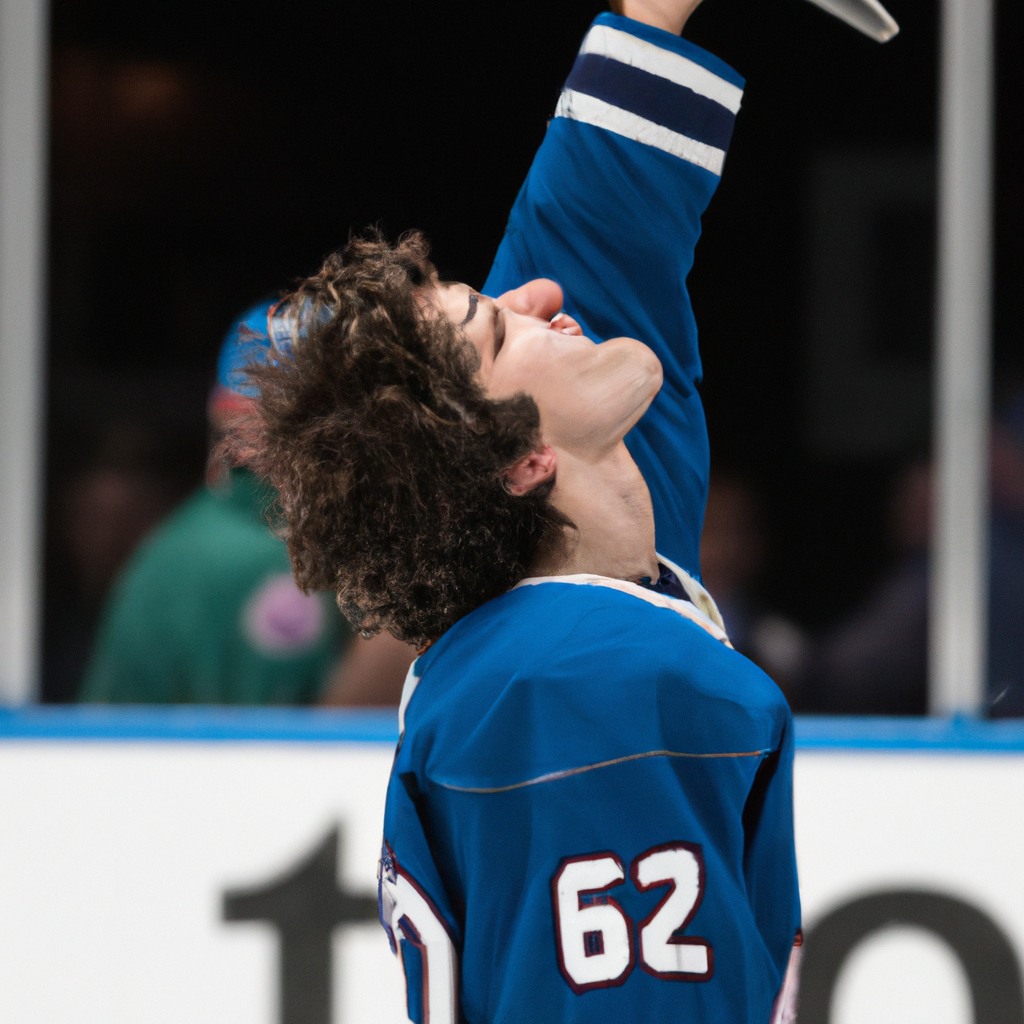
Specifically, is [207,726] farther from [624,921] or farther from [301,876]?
[624,921]

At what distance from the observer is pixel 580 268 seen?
101cm

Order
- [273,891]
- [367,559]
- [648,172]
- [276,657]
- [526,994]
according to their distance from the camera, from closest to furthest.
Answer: [526,994] < [367,559] < [648,172] < [273,891] < [276,657]

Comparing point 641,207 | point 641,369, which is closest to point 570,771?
point 641,369

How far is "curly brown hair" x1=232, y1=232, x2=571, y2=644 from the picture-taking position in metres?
0.75

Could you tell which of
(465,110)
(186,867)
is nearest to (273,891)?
(186,867)

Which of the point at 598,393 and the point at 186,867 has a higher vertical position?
the point at 598,393

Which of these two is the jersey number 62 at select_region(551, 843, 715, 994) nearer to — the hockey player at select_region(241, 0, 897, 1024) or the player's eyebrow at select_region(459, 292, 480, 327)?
the hockey player at select_region(241, 0, 897, 1024)

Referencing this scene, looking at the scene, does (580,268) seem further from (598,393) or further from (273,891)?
(273,891)

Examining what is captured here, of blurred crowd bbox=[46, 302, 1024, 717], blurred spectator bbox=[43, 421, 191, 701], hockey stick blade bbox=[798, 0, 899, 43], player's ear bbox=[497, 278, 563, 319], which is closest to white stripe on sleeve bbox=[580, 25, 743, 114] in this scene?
hockey stick blade bbox=[798, 0, 899, 43]

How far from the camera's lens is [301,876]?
1.90 meters

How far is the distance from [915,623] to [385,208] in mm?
1332

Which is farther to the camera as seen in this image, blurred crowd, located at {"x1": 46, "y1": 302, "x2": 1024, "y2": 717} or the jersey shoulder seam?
blurred crowd, located at {"x1": 46, "y1": 302, "x2": 1024, "y2": 717}

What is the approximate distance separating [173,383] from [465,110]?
805 mm

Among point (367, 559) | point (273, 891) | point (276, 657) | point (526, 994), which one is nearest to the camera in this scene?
point (526, 994)
